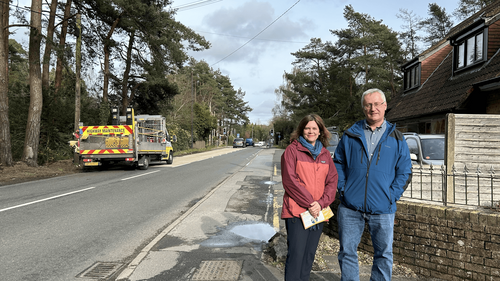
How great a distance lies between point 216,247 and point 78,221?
10.1ft

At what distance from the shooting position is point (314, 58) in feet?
142

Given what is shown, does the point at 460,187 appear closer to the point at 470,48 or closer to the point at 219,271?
the point at 219,271

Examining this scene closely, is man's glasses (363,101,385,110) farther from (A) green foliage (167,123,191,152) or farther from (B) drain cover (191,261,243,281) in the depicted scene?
(A) green foliage (167,123,191,152)

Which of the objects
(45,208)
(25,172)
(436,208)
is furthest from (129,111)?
(436,208)

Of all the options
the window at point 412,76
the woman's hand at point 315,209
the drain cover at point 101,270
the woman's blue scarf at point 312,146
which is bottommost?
the drain cover at point 101,270

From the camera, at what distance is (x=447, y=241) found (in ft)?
12.6

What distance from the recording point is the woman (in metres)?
3.02

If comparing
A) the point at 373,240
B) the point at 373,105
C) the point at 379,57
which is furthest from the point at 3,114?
the point at 379,57

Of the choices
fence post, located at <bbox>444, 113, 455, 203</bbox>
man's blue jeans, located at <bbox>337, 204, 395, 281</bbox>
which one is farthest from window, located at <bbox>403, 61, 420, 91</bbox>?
man's blue jeans, located at <bbox>337, 204, 395, 281</bbox>

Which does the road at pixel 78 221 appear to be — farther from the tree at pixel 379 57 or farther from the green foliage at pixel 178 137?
the green foliage at pixel 178 137

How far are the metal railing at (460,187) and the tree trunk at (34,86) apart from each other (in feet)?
53.0

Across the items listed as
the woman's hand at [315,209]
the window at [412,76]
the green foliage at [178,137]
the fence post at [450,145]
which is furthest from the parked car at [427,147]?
the green foliage at [178,137]

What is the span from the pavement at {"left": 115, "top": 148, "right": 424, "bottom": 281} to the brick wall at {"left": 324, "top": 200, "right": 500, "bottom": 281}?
0.46 meters

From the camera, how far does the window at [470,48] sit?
12570 millimetres
